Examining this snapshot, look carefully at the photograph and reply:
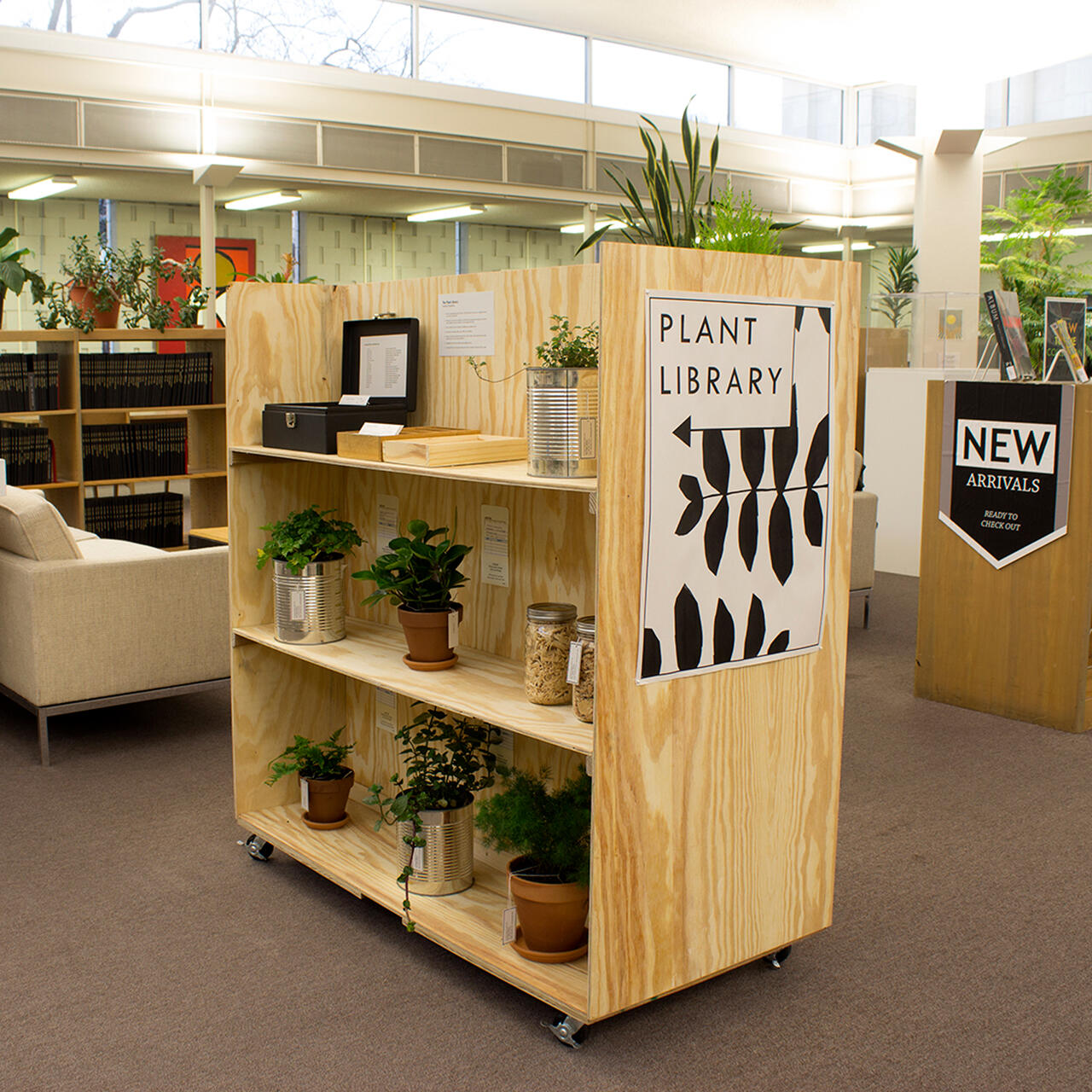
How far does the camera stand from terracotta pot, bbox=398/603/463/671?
2641 mm

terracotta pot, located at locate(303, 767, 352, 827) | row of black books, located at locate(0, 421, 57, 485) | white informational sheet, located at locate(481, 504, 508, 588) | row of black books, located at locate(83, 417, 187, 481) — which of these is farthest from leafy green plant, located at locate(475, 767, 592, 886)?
row of black books, located at locate(83, 417, 187, 481)

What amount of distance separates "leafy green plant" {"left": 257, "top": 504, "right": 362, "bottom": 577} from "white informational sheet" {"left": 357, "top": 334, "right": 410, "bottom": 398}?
1.13 feet

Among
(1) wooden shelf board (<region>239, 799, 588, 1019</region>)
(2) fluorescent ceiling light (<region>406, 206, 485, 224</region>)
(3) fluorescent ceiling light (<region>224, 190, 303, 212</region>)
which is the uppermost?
(2) fluorescent ceiling light (<region>406, 206, 485, 224</region>)

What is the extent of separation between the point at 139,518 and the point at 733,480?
16.5 ft

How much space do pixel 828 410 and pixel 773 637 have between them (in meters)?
0.49

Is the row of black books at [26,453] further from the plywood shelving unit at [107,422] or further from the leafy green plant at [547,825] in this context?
the leafy green plant at [547,825]

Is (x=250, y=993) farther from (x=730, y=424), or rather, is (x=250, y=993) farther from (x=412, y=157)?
(x=412, y=157)

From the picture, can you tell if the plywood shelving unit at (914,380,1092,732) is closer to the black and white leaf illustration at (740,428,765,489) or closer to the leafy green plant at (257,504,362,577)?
the black and white leaf illustration at (740,428,765,489)

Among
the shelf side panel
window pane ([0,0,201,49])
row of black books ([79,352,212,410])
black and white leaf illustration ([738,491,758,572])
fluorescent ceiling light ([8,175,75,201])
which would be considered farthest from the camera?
fluorescent ceiling light ([8,175,75,201])

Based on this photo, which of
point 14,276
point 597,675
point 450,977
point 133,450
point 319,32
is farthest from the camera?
point 319,32

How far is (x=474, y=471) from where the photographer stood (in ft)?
7.54

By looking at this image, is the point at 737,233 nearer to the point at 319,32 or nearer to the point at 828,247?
the point at 319,32

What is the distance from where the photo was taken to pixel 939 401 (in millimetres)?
4566

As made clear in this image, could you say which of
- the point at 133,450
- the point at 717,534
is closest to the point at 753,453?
the point at 717,534
